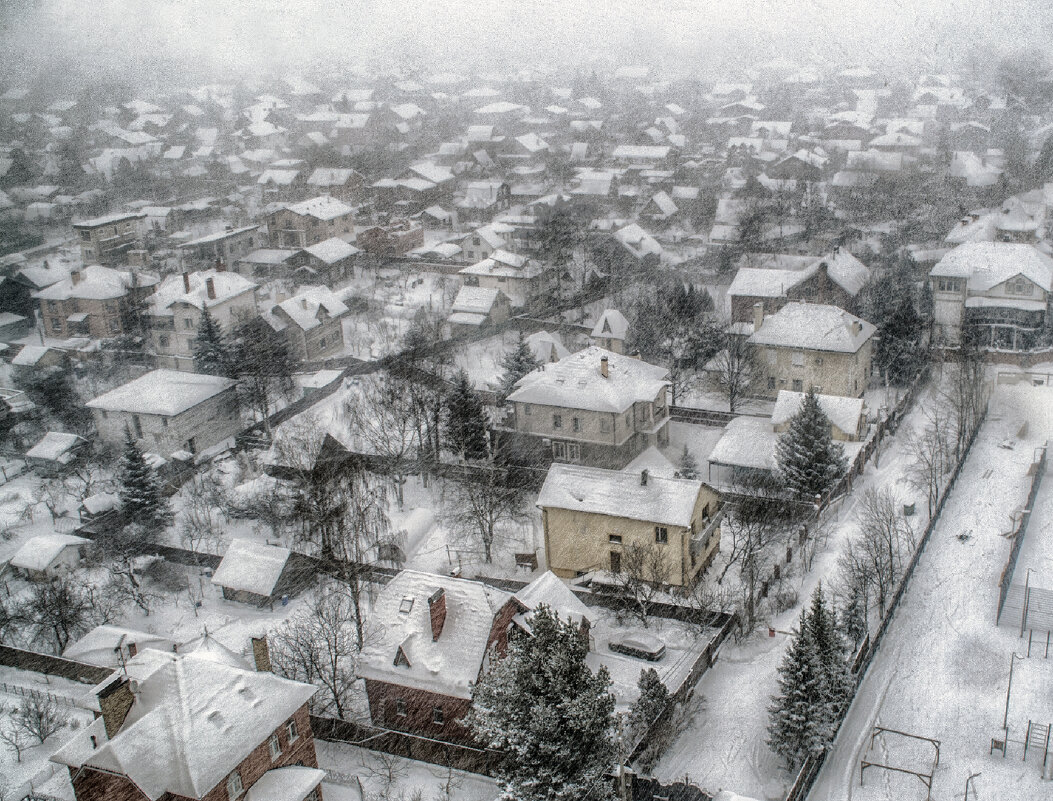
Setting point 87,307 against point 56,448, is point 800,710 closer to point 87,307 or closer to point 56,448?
point 56,448

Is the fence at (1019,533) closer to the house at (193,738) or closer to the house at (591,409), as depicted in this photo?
the house at (591,409)

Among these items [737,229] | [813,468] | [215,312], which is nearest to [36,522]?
[215,312]

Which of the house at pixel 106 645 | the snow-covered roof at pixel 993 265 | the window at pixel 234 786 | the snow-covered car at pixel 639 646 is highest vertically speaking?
the snow-covered roof at pixel 993 265

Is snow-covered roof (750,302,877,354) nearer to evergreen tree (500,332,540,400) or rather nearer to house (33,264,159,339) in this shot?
evergreen tree (500,332,540,400)

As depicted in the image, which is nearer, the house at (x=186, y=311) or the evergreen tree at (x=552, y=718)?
the evergreen tree at (x=552, y=718)

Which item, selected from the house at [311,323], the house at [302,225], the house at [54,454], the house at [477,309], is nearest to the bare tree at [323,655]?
the house at [54,454]

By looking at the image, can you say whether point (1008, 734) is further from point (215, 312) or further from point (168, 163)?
point (168, 163)

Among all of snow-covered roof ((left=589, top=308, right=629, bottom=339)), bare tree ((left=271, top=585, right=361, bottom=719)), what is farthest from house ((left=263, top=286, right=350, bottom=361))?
bare tree ((left=271, top=585, right=361, bottom=719))
